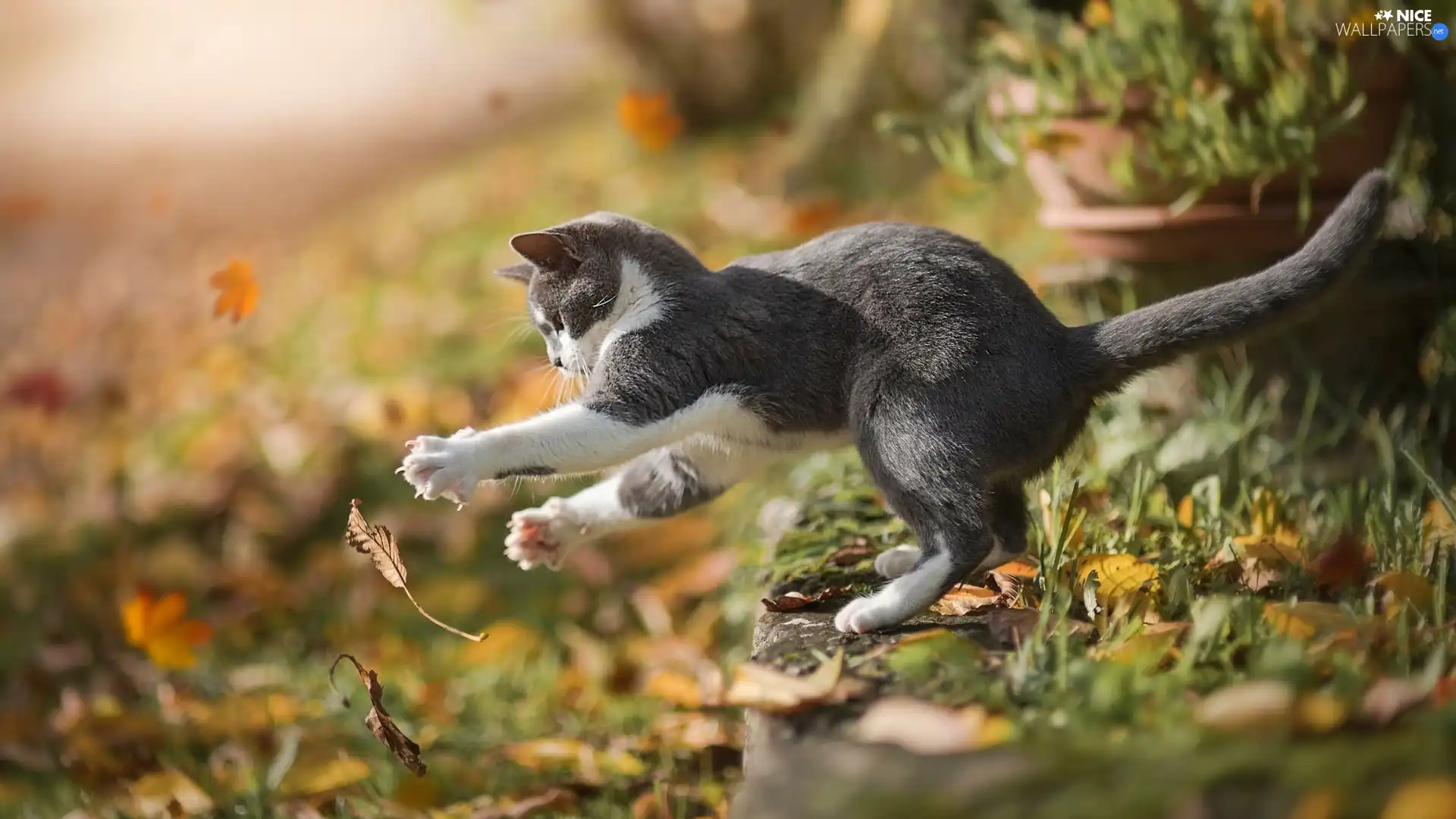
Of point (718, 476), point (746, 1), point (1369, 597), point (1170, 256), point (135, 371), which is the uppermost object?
point (746, 1)

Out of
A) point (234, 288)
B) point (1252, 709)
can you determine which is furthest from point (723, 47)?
point (1252, 709)

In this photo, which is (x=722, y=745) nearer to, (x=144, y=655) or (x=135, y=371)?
(x=144, y=655)

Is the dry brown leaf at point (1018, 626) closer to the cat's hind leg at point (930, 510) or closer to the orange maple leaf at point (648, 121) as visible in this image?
the cat's hind leg at point (930, 510)

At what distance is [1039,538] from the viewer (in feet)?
8.00

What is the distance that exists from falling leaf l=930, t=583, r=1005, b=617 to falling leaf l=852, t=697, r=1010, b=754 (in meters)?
0.55

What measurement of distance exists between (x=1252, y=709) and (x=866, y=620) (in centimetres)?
75

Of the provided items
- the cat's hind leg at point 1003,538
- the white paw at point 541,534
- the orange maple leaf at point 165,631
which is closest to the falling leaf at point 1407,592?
the cat's hind leg at point 1003,538

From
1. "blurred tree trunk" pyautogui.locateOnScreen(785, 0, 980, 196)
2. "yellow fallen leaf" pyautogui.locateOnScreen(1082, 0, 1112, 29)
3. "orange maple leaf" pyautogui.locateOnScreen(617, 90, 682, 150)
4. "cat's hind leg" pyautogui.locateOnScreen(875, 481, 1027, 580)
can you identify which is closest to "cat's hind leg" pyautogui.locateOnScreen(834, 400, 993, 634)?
"cat's hind leg" pyautogui.locateOnScreen(875, 481, 1027, 580)

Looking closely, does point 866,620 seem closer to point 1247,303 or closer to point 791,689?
point 791,689

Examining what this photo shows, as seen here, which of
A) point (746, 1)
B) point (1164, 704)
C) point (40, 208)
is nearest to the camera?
point (1164, 704)

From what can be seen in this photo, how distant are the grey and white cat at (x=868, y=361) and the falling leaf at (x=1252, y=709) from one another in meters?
0.68

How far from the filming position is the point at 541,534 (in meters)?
2.46

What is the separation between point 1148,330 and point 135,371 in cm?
536

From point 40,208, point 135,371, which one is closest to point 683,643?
point 135,371
